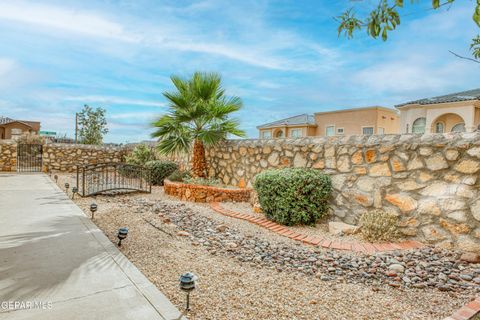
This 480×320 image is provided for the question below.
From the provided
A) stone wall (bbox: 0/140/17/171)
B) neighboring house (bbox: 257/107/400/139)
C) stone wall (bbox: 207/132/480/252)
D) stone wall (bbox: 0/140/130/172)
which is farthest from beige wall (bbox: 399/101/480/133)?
stone wall (bbox: 0/140/17/171)

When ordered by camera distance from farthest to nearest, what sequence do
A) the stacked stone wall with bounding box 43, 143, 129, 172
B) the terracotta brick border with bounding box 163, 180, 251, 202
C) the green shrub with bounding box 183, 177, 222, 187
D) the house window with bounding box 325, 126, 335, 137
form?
the house window with bounding box 325, 126, 335, 137 → the stacked stone wall with bounding box 43, 143, 129, 172 → the green shrub with bounding box 183, 177, 222, 187 → the terracotta brick border with bounding box 163, 180, 251, 202

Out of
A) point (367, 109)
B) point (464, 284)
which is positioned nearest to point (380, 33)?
point (464, 284)

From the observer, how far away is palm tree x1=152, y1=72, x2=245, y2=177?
7.90 metres

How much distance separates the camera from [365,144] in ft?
16.8

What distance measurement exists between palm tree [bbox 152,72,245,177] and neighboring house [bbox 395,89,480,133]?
43.4 ft

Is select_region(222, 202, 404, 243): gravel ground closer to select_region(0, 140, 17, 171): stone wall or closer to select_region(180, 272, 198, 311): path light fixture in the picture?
select_region(180, 272, 198, 311): path light fixture

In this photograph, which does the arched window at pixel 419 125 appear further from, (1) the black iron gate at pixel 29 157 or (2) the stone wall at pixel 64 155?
(1) the black iron gate at pixel 29 157

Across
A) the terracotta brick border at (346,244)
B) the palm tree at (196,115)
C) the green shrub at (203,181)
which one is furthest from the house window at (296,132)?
the terracotta brick border at (346,244)

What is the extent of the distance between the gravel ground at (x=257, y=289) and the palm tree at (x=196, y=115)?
13.1 feet

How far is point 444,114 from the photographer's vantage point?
15.3 m

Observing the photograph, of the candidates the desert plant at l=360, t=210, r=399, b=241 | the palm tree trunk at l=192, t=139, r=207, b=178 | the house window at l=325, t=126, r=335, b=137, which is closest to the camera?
the desert plant at l=360, t=210, r=399, b=241

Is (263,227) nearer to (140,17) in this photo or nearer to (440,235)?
(440,235)

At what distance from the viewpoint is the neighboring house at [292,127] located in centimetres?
2456

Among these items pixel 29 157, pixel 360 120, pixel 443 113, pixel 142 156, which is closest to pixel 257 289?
pixel 142 156
